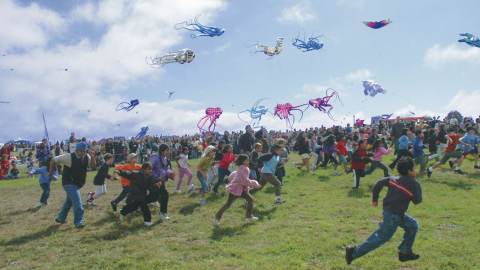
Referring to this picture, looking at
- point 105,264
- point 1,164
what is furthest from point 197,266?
point 1,164

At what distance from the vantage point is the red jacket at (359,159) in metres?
14.5

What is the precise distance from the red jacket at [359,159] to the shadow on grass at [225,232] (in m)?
5.87

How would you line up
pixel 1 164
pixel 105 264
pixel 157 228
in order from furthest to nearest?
pixel 1 164 < pixel 157 228 < pixel 105 264

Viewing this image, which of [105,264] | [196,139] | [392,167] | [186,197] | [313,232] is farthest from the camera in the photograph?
[196,139]

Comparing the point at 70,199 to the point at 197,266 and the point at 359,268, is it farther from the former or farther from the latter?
the point at 359,268

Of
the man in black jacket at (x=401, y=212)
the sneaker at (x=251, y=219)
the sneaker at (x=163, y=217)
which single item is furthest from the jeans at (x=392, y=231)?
the sneaker at (x=163, y=217)

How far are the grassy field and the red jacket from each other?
948mm

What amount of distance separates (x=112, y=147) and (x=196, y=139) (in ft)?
27.4

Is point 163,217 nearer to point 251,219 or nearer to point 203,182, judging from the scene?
point 251,219

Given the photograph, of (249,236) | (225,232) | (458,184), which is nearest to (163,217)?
(225,232)

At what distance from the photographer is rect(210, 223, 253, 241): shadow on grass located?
917 centimetres

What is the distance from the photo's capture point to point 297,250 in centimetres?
798

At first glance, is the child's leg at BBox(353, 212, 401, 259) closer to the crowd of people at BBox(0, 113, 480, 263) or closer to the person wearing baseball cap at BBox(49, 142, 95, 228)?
the crowd of people at BBox(0, 113, 480, 263)

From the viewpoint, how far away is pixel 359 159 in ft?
47.9
